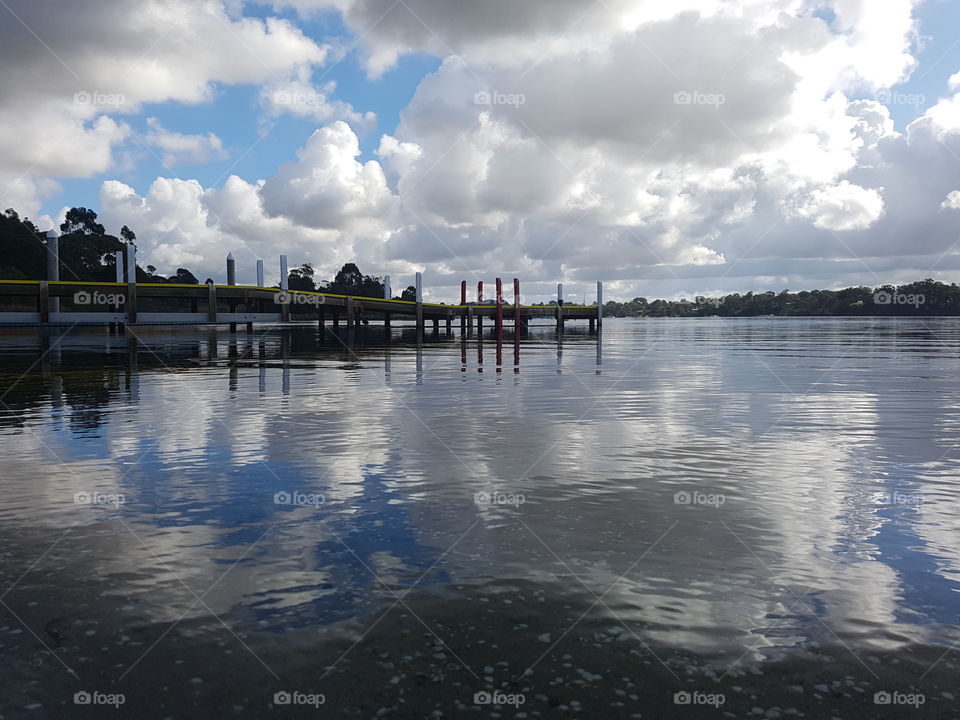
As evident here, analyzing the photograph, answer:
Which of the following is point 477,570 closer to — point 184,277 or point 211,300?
point 211,300

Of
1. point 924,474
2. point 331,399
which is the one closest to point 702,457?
point 924,474

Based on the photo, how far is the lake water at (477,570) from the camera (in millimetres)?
4738

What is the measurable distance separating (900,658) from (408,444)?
9.60m

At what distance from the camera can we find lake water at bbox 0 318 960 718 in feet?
15.5

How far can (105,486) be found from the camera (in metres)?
10.1

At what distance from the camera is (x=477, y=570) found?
269 inches

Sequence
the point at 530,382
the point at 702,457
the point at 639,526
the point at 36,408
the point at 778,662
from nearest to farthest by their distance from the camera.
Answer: the point at 778,662
the point at 639,526
the point at 702,457
the point at 36,408
the point at 530,382

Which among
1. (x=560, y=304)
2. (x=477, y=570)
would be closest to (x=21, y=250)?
(x=560, y=304)

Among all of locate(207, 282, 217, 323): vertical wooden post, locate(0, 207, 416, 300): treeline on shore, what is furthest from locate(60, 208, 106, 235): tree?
locate(207, 282, 217, 323): vertical wooden post

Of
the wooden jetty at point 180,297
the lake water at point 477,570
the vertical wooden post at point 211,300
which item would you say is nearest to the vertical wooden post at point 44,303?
the wooden jetty at point 180,297

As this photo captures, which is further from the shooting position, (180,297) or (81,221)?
(81,221)

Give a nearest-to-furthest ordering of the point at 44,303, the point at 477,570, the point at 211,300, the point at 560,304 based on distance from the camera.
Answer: the point at 477,570
the point at 44,303
the point at 211,300
the point at 560,304

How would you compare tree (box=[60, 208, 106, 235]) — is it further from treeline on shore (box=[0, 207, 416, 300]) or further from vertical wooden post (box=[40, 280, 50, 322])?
vertical wooden post (box=[40, 280, 50, 322])

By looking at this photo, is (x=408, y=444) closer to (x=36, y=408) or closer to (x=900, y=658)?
(x=900, y=658)
